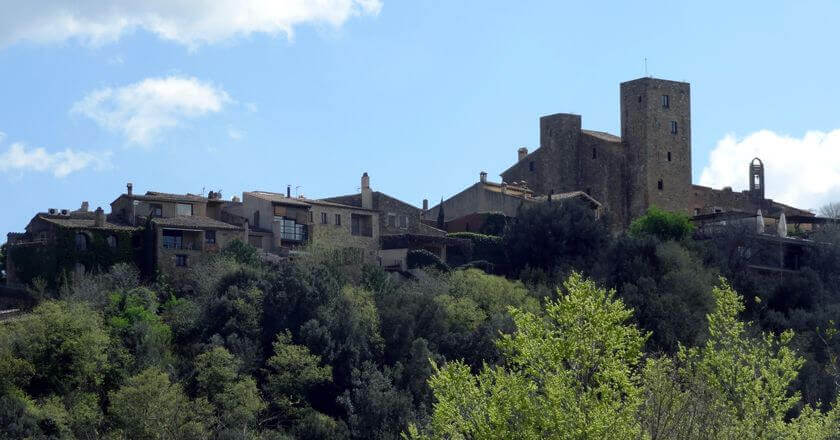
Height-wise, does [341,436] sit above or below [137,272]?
below

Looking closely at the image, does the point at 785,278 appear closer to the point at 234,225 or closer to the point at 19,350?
the point at 234,225

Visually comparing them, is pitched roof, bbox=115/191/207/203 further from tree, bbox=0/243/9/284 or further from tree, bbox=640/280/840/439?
tree, bbox=640/280/840/439

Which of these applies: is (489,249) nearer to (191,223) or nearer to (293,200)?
(293,200)

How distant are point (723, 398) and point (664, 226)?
45208mm

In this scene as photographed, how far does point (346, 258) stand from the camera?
6700cm

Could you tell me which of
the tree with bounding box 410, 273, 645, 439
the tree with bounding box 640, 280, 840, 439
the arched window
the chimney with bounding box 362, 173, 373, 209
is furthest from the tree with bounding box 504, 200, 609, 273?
the tree with bounding box 410, 273, 645, 439

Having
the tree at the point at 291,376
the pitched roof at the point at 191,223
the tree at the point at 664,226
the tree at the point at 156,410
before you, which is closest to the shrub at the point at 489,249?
the tree at the point at 664,226

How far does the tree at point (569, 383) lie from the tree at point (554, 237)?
43162 millimetres

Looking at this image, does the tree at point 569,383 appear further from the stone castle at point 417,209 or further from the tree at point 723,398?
the stone castle at point 417,209

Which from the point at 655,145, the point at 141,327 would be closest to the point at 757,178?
the point at 655,145

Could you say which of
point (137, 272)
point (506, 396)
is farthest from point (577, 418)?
point (137, 272)

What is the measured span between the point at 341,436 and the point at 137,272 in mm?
15397

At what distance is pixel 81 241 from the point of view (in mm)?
63500

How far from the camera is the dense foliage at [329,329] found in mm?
51344
